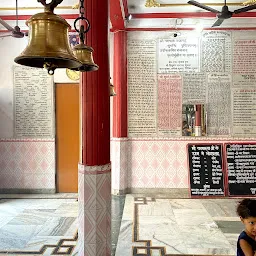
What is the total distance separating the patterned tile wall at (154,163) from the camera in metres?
6.38

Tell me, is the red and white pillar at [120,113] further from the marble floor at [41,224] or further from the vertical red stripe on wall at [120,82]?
the marble floor at [41,224]

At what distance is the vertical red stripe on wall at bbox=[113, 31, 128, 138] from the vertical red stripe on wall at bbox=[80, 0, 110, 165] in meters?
3.12

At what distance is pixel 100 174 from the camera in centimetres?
307

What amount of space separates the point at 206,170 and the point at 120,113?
212 centimetres

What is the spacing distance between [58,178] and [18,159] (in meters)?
0.94

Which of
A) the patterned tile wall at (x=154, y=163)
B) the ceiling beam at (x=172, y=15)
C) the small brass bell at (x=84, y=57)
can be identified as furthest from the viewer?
the patterned tile wall at (x=154, y=163)

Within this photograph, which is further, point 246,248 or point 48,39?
point 246,248

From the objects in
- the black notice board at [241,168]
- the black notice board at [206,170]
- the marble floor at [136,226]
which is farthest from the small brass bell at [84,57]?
the black notice board at [241,168]

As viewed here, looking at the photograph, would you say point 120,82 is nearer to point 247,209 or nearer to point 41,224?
point 41,224

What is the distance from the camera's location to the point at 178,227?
14.4ft

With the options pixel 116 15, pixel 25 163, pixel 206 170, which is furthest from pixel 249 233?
pixel 25 163

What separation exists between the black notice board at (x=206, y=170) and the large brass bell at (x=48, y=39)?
4.74 metres

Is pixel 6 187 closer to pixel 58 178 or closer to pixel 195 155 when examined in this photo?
pixel 58 178

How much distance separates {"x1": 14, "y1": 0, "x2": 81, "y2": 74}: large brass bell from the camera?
1.70m
